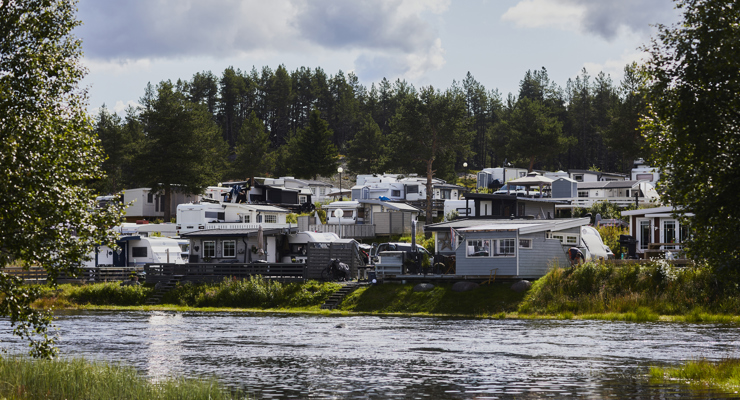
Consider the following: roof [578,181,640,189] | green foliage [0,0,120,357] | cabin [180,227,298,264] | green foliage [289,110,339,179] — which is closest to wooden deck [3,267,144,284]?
cabin [180,227,298,264]

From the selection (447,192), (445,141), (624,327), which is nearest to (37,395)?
(624,327)

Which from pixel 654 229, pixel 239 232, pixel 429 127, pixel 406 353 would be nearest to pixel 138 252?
pixel 239 232

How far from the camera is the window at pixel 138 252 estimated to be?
6397 centimetres

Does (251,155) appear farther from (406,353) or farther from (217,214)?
(406,353)

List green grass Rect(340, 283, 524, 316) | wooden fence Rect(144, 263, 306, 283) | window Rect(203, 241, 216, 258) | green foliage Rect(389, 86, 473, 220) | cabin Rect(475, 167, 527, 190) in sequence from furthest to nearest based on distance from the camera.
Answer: cabin Rect(475, 167, 527, 190) < green foliage Rect(389, 86, 473, 220) < window Rect(203, 241, 216, 258) < wooden fence Rect(144, 263, 306, 283) < green grass Rect(340, 283, 524, 316)

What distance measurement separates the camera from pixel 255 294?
52.1 m

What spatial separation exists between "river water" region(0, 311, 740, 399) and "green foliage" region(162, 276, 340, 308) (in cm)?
764

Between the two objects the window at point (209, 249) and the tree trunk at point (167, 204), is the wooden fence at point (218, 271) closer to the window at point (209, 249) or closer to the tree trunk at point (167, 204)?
the window at point (209, 249)

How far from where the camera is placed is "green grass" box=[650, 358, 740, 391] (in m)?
20.9

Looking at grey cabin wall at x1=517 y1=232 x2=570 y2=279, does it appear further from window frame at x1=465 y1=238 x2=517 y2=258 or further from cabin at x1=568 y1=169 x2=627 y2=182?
cabin at x1=568 y1=169 x2=627 y2=182

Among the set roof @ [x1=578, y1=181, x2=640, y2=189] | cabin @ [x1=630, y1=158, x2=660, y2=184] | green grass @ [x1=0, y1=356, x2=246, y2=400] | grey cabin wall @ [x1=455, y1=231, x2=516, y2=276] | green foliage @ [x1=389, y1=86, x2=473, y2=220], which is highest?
green foliage @ [x1=389, y1=86, x2=473, y2=220]

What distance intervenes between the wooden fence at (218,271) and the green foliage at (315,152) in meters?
62.2

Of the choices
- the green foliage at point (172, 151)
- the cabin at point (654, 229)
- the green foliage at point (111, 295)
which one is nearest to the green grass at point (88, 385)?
the green foliage at point (111, 295)

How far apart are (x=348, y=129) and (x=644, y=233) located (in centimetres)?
11365
